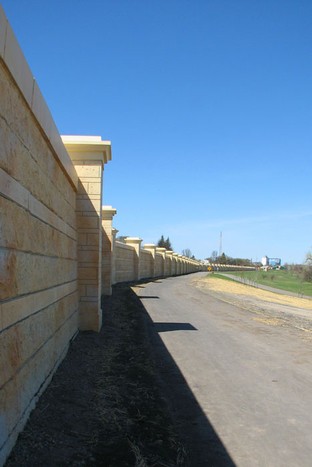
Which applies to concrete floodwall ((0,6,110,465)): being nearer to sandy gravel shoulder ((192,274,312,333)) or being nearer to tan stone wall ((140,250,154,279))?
sandy gravel shoulder ((192,274,312,333))

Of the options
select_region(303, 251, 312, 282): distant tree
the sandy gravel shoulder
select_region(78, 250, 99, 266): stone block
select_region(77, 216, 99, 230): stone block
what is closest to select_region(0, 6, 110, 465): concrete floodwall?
select_region(77, 216, 99, 230): stone block

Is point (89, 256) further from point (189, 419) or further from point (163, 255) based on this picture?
point (163, 255)

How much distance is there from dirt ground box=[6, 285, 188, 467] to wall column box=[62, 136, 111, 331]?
144 cm

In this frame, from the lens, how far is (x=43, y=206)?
488 cm

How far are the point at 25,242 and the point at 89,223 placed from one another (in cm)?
519

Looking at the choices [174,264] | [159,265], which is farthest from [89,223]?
[174,264]

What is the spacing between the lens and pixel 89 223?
9.15m

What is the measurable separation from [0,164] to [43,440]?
2241 millimetres

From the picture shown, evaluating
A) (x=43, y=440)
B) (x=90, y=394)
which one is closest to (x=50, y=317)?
(x=90, y=394)

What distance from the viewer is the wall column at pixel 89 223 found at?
9133 millimetres

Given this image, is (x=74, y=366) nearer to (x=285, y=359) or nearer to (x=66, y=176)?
(x=66, y=176)

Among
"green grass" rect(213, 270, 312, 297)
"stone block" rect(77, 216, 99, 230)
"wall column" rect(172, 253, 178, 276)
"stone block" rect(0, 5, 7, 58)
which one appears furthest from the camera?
"wall column" rect(172, 253, 178, 276)

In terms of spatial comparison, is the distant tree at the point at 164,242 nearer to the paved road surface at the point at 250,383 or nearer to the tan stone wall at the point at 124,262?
the tan stone wall at the point at 124,262

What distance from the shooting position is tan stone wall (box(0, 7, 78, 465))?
3275 mm
